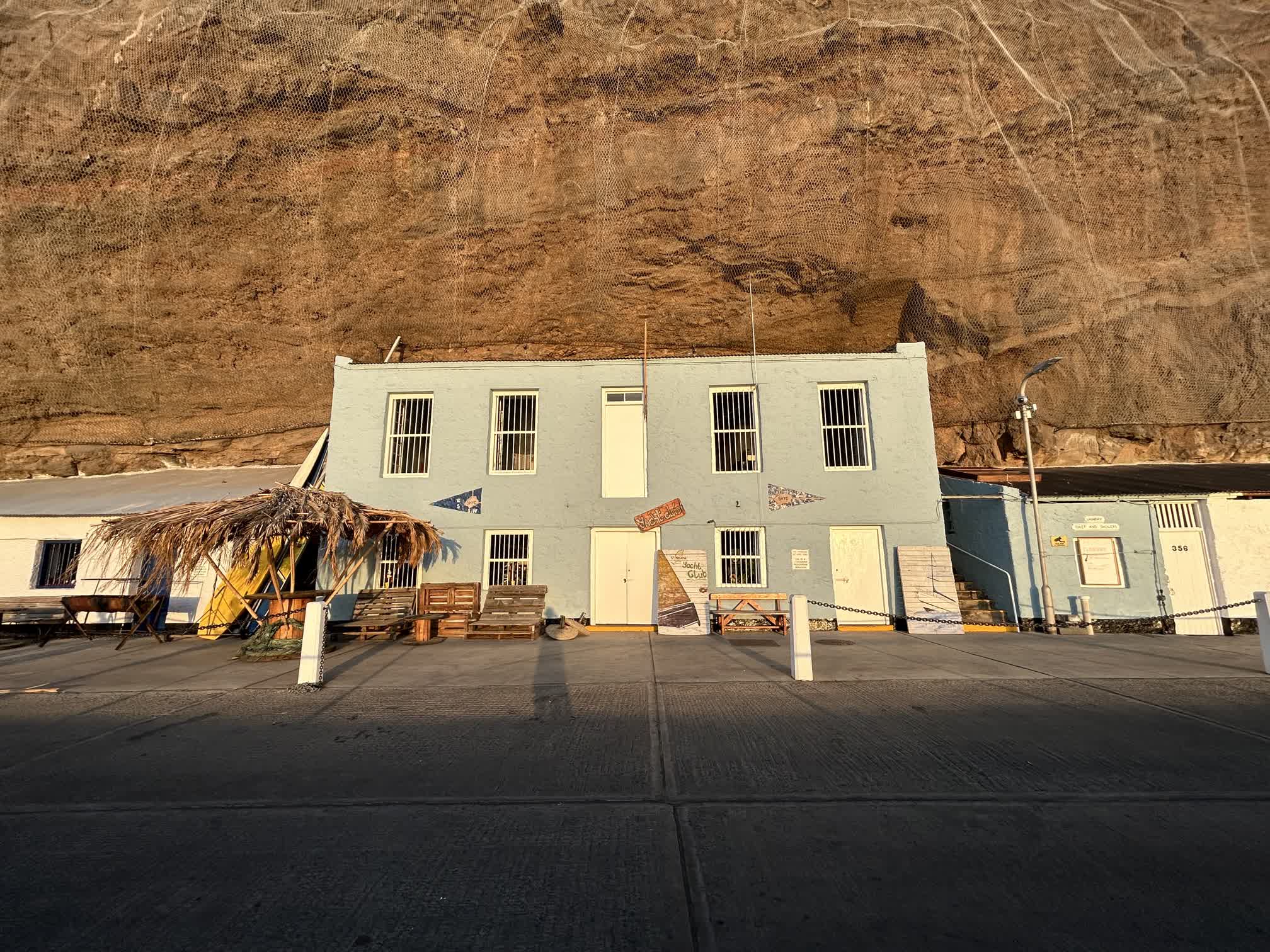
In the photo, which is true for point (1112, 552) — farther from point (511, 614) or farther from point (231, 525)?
point (231, 525)

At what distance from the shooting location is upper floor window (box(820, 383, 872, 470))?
12875 millimetres

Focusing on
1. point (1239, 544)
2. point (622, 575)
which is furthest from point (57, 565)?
point (1239, 544)

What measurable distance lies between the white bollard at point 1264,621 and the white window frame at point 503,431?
12.5m

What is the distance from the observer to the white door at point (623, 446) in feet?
41.9

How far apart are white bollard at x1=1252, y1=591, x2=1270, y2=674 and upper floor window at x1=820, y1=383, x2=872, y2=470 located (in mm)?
6560

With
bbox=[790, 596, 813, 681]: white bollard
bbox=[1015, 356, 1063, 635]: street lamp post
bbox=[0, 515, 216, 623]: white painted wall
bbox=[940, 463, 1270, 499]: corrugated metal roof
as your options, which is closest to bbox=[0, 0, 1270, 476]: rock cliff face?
bbox=[940, 463, 1270, 499]: corrugated metal roof

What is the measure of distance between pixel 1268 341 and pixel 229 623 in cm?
2846

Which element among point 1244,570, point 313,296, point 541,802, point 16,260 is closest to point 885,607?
point 1244,570

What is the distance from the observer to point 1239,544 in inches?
482

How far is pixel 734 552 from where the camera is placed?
1253 cm

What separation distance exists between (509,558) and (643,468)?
13.0 ft

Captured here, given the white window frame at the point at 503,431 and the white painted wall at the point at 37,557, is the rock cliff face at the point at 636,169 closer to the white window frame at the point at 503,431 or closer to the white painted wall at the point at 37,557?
the white window frame at the point at 503,431

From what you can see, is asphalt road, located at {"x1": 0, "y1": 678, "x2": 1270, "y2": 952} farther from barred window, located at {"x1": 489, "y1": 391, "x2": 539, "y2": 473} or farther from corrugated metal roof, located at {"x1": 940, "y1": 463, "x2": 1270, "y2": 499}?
→ corrugated metal roof, located at {"x1": 940, "y1": 463, "x2": 1270, "y2": 499}

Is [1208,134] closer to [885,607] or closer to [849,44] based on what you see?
[849,44]
